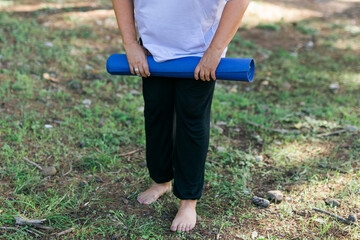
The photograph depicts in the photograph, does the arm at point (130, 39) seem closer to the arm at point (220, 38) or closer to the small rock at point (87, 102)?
the arm at point (220, 38)

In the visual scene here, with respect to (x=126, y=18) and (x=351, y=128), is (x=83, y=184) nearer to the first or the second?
(x=126, y=18)

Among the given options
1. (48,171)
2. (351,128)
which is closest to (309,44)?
(351,128)

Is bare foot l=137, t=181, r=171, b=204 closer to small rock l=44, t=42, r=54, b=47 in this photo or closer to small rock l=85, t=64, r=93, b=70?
small rock l=85, t=64, r=93, b=70

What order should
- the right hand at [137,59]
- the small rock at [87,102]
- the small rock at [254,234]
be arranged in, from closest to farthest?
the right hand at [137,59]
the small rock at [254,234]
the small rock at [87,102]

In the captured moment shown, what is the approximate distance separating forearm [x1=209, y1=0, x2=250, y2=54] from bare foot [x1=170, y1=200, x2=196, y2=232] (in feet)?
2.87

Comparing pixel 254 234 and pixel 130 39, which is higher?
pixel 130 39

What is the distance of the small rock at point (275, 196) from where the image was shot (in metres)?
2.27

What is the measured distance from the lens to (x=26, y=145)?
265 cm

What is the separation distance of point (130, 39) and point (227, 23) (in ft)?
1.65

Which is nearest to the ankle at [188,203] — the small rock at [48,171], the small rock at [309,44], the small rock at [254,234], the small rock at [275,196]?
the small rock at [254,234]

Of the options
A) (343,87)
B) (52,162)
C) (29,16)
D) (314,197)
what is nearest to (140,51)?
(52,162)

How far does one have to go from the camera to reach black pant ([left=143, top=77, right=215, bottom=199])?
1.87m

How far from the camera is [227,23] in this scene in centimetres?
172

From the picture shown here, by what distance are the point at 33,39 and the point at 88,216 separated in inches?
106
